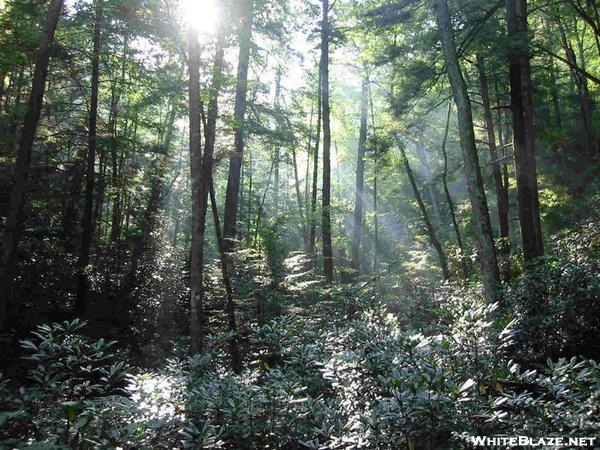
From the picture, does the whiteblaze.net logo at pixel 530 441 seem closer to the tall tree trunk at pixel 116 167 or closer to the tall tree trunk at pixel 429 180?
the tall tree trunk at pixel 116 167

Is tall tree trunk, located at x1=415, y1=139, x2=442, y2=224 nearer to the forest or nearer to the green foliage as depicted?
the forest

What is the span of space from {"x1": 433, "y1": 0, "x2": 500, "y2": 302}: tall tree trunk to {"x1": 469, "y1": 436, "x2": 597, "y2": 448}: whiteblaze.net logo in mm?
5679

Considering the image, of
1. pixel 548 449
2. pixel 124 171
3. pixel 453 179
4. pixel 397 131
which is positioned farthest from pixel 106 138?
pixel 548 449

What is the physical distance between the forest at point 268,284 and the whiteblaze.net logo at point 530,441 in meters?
0.04

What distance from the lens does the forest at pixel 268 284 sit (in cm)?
345

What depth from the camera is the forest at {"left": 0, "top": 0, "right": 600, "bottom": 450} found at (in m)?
3.45

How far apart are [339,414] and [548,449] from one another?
169 cm

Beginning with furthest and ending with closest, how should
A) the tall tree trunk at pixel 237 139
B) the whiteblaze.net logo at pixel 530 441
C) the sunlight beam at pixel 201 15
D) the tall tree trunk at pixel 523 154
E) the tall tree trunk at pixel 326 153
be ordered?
the tall tree trunk at pixel 326 153, the tall tree trunk at pixel 237 139, the tall tree trunk at pixel 523 154, the sunlight beam at pixel 201 15, the whiteblaze.net logo at pixel 530 441

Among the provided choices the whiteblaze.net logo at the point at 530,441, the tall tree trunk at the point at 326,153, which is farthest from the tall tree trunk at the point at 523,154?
the whiteblaze.net logo at the point at 530,441

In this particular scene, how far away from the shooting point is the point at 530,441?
2859mm

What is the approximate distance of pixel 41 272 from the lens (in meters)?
12.5

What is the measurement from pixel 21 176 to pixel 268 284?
5.95 meters

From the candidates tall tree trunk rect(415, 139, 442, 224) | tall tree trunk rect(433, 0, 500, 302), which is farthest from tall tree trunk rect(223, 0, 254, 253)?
tall tree trunk rect(415, 139, 442, 224)

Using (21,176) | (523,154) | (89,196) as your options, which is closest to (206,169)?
(21,176)
